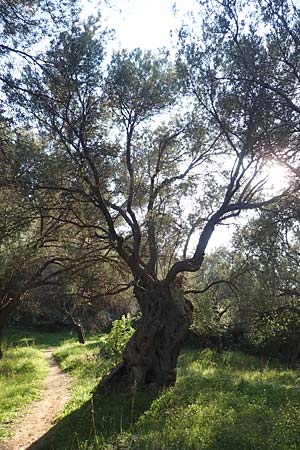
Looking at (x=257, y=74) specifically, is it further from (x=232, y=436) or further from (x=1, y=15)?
(x=232, y=436)

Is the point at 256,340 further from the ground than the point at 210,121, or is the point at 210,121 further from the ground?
the point at 210,121

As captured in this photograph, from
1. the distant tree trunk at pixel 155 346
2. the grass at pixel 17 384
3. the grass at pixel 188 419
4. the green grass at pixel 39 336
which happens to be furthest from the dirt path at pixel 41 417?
the green grass at pixel 39 336

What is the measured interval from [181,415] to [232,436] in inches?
74.0

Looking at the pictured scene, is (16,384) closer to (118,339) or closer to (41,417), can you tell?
(118,339)

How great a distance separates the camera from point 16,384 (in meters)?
14.6

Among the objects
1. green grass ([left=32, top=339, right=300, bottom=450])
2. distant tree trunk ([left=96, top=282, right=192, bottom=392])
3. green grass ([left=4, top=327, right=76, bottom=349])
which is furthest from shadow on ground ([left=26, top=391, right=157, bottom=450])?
green grass ([left=4, top=327, right=76, bottom=349])

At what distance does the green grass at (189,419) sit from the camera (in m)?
6.86

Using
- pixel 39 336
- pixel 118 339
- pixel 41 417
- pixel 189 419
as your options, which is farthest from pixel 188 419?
pixel 39 336

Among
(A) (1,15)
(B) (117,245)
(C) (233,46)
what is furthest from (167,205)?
(A) (1,15)

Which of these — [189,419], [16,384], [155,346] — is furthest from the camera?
[16,384]

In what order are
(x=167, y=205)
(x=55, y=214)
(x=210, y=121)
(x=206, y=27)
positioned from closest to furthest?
(x=206, y=27), (x=210, y=121), (x=55, y=214), (x=167, y=205)

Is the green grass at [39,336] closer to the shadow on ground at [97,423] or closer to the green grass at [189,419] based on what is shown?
the green grass at [189,419]

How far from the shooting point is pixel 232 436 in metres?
6.90

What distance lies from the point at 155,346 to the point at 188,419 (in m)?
3.41
